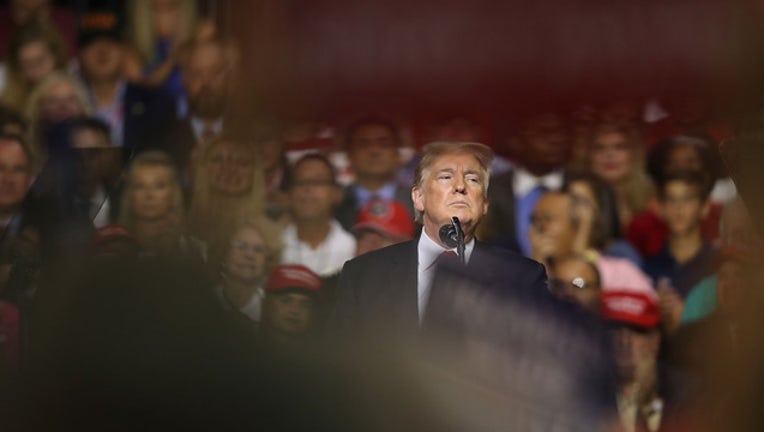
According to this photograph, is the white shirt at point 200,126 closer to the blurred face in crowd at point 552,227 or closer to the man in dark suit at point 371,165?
the man in dark suit at point 371,165

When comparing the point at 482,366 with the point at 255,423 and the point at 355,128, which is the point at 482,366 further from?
Answer: the point at 355,128

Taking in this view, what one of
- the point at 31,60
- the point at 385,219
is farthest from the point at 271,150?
the point at 31,60

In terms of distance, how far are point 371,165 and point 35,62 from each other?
1344 millimetres

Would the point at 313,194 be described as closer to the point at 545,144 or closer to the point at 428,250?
the point at 545,144

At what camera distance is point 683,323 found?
11.0 ft

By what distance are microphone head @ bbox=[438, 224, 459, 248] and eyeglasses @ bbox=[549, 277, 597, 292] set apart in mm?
929

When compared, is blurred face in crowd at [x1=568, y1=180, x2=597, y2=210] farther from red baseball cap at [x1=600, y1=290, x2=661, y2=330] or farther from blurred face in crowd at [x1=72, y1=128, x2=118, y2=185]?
blurred face in crowd at [x1=72, y1=128, x2=118, y2=185]

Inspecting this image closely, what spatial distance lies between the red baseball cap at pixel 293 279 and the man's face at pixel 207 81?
1.55 feet

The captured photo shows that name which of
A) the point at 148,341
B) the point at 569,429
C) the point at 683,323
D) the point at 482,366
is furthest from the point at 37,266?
the point at 683,323

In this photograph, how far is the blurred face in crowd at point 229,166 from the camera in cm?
325

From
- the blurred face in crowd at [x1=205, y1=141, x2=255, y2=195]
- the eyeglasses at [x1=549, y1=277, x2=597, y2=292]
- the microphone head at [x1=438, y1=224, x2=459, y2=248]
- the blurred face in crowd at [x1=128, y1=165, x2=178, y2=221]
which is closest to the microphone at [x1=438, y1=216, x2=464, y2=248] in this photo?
the microphone head at [x1=438, y1=224, x2=459, y2=248]

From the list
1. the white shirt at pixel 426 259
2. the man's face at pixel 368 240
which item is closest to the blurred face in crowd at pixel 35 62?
the man's face at pixel 368 240

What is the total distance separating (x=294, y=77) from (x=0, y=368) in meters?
1.23

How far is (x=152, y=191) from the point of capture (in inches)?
121
